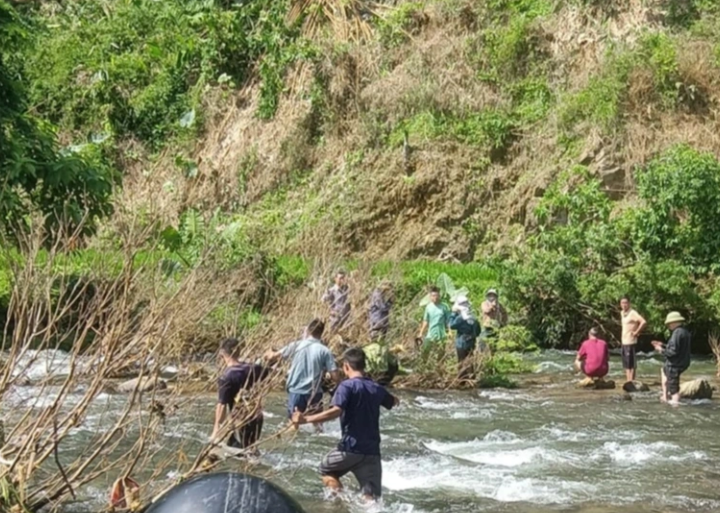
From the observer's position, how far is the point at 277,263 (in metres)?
23.7

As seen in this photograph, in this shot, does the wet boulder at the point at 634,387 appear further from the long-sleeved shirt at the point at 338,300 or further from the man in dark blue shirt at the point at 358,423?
the man in dark blue shirt at the point at 358,423

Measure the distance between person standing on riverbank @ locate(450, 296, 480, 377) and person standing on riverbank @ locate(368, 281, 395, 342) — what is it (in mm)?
1093

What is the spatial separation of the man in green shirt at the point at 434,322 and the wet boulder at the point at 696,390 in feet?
12.1

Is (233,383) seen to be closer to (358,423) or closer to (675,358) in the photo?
(358,423)

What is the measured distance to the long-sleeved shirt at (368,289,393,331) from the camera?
18.0 m

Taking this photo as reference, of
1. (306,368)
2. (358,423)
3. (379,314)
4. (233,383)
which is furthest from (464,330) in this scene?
(358,423)

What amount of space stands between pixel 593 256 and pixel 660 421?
868 centimetres

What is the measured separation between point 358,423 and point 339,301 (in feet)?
26.4

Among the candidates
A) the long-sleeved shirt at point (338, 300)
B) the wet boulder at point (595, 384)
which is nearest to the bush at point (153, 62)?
the long-sleeved shirt at point (338, 300)

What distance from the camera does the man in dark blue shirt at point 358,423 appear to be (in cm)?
933

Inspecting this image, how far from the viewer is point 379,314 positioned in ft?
59.4

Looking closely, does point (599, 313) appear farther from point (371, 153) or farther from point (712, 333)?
point (371, 153)

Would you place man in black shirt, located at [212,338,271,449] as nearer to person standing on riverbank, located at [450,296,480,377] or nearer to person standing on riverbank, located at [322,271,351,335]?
person standing on riverbank, located at [322,271,351,335]

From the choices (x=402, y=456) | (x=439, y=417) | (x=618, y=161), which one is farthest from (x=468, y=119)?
(x=402, y=456)
